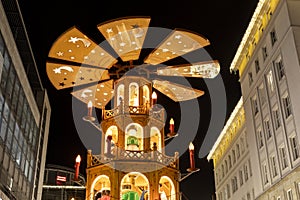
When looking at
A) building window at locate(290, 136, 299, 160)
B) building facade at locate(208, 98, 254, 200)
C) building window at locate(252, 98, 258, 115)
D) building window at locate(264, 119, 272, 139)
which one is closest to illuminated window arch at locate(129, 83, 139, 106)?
building window at locate(264, 119, 272, 139)

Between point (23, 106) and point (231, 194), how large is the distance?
32.7 metres

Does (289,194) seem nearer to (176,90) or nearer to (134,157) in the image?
(176,90)

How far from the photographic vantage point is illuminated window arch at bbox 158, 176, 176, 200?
26989mm

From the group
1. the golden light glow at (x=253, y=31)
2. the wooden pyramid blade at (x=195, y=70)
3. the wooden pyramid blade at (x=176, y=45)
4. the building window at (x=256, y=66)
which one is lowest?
the wooden pyramid blade at (x=195, y=70)

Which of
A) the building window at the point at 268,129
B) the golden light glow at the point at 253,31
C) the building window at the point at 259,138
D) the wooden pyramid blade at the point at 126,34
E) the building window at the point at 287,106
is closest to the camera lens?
the wooden pyramid blade at the point at 126,34

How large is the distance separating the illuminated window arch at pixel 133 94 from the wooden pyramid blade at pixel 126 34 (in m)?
3.07

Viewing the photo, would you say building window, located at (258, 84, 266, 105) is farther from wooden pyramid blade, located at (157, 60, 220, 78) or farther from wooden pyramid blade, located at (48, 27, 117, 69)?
wooden pyramid blade, located at (48, 27, 117, 69)

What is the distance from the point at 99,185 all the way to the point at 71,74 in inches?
308

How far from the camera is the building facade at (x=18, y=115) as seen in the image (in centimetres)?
2602

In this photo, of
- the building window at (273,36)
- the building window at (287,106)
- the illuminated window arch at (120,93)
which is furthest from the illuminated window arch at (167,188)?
the building window at (273,36)

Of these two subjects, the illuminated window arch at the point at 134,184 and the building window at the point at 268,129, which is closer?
the illuminated window arch at the point at 134,184

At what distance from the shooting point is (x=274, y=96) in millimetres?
30406

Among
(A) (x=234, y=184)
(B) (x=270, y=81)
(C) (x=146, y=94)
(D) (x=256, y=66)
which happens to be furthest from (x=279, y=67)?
(A) (x=234, y=184)

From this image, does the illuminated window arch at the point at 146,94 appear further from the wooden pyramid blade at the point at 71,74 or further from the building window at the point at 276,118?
the building window at the point at 276,118
